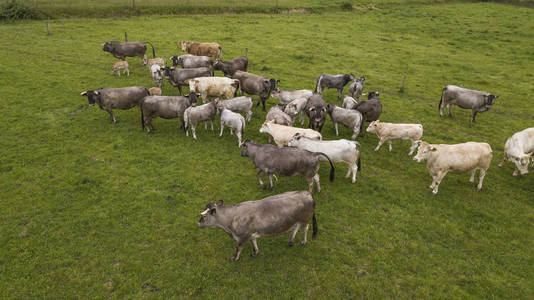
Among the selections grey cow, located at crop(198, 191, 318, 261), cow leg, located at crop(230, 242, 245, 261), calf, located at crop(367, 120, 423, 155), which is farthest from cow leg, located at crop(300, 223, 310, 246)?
calf, located at crop(367, 120, 423, 155)

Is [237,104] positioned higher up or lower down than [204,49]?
lower down

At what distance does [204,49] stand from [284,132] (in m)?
14.3

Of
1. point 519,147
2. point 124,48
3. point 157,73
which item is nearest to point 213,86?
point 157,73

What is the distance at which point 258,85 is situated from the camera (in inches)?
628

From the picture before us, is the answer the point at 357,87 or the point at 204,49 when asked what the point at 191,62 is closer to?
the point at 204,49

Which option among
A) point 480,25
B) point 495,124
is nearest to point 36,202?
point 495,124

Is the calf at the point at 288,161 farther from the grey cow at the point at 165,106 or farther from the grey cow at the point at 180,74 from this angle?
the grey cow at the point at 180,74

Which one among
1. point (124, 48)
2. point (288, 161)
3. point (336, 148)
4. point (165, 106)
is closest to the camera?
point (288, 161)

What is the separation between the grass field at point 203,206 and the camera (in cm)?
732

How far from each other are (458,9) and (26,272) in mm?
55863

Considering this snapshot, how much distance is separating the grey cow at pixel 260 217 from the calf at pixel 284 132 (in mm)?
Result: 3972

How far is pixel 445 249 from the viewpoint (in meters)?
8.41

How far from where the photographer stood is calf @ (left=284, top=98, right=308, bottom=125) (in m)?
13.6

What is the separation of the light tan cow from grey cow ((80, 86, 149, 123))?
12108mm
